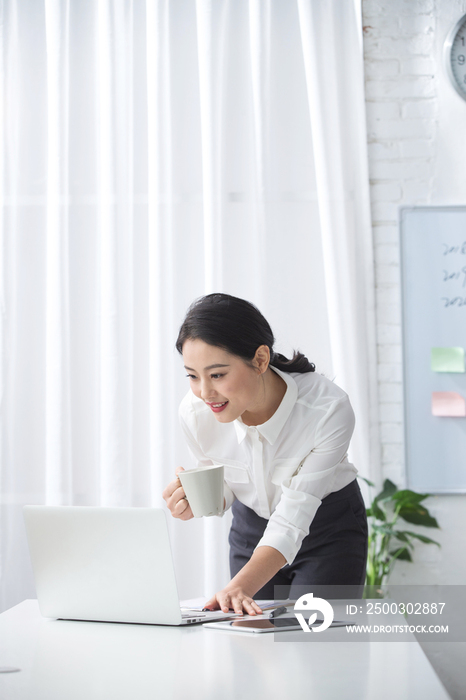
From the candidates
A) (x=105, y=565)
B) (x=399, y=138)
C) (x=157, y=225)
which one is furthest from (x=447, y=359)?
(x=105, y=565)

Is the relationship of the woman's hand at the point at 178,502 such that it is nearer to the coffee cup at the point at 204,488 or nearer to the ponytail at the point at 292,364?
the coffee cup at the point at 204,488

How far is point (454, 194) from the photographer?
224cm

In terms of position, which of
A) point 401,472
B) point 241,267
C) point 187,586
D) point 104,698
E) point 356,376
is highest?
point 241,267

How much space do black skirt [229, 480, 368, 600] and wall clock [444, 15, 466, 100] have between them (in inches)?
64.5

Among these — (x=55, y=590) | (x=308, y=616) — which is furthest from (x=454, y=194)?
(x=55, y=590)

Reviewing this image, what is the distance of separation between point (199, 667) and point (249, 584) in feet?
1.02

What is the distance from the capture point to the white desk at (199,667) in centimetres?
71

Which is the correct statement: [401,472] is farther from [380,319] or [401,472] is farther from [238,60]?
[238,60]

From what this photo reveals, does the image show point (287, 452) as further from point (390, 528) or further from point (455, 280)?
point (455, 280)

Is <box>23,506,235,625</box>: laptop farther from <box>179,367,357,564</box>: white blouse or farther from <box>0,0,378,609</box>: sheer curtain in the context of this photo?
<box>0,0,378,609</box>: sheer curtain

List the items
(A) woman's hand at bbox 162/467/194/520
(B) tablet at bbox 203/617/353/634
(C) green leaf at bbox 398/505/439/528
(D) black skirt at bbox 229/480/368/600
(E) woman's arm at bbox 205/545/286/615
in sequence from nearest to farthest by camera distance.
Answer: (B) tablet at bbox 203/617/353/634 → (E) woman's arm at bbox 205/545/286/615 → (A) woman's hand at bbox 162/467/194/520 → (D) black skirt at bbox 229/480/368/600 → (C) green leaf at bbox 398/505/439/528

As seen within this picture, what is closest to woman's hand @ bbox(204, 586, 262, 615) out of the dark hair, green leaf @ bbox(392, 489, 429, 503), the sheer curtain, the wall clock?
the dark hair

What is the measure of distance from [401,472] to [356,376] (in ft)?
1.34

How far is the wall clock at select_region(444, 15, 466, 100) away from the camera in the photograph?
2.23 metres
